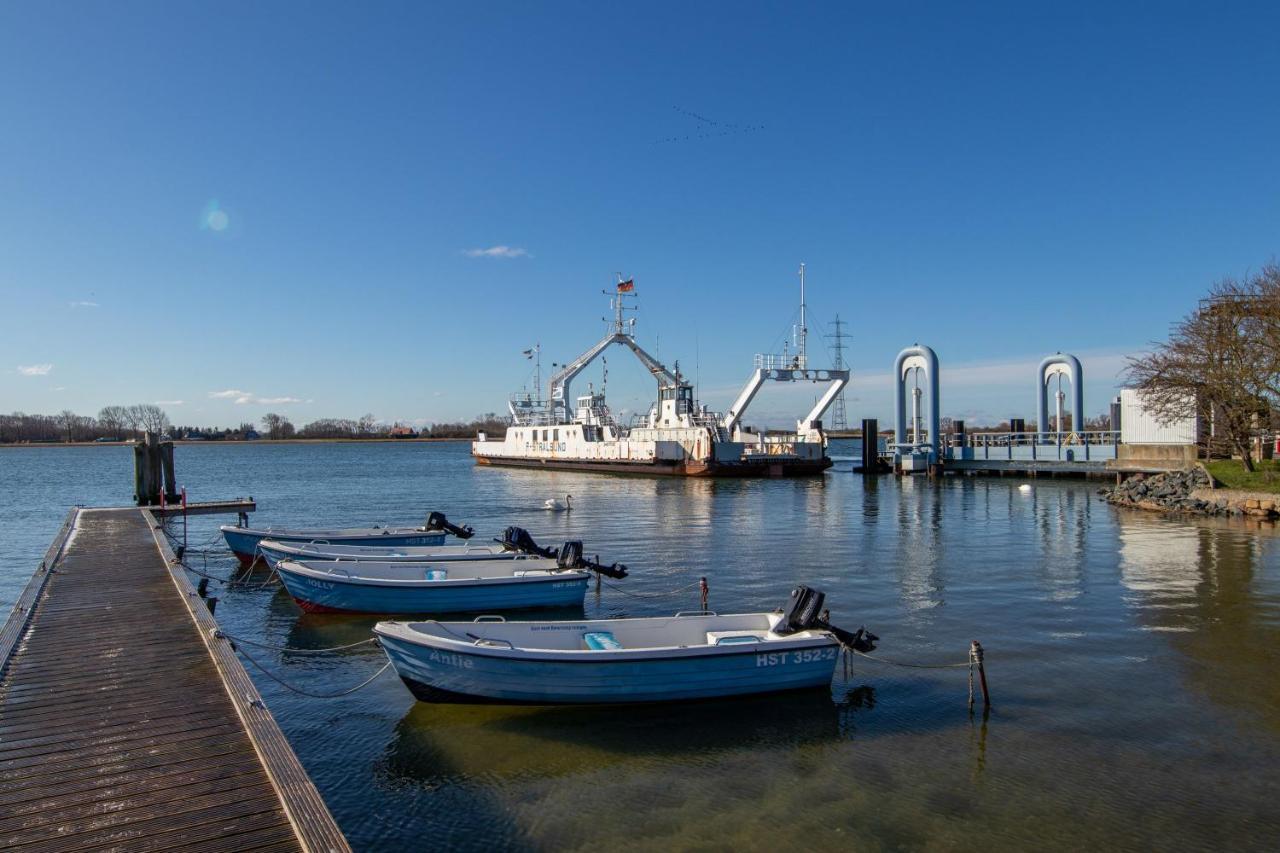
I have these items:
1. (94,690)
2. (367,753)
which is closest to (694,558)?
(367,753)

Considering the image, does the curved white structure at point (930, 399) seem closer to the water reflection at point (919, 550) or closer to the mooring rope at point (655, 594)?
the water reflection at point (919, 550)

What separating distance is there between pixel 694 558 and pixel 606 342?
159 ft

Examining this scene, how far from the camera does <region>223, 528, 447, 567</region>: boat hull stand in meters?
20.8

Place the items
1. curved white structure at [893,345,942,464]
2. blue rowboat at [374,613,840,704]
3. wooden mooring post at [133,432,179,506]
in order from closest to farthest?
blue rowboat at [374,613,840,704], wooden mooring post at [133,432,179,506], curved white structure at [893,345,942,464]

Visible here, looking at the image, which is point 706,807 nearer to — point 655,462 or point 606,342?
point 655,462

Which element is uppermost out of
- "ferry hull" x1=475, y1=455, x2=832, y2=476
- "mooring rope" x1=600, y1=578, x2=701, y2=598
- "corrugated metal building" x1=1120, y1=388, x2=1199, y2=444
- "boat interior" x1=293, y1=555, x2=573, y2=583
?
"corrugated metal building" x1=1120, y1=388, x2=1199, y2=444

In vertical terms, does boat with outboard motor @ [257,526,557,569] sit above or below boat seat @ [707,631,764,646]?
above

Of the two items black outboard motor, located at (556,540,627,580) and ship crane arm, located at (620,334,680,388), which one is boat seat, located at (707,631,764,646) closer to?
black outboard motor, located at (556,540,627,580)

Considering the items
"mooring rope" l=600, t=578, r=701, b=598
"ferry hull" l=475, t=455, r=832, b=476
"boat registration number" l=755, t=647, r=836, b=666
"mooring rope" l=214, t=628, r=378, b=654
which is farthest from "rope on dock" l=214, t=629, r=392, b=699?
"ferry hull" l=475, t=455, r=832, b=476

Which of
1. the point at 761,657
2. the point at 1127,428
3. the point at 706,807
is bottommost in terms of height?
the point at 706,807

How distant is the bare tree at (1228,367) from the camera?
30.8 meters

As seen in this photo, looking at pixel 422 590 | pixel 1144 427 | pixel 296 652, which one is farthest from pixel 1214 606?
pixel 1144 427

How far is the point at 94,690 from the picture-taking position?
8547mm

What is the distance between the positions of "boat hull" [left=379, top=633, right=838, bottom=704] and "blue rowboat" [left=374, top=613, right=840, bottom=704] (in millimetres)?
12
